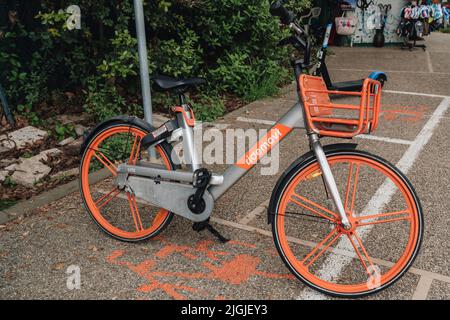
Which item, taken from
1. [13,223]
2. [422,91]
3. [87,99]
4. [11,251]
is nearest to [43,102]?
[87,99]

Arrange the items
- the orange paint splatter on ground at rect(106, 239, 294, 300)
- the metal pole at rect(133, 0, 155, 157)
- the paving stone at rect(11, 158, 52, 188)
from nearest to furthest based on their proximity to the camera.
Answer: the orange paint splatter on ground at rect(106, 239, 294, 300) → the metal pole at rect(133, 0, 155, 157) → the paving stone at rect(11, 158, 52, 188)

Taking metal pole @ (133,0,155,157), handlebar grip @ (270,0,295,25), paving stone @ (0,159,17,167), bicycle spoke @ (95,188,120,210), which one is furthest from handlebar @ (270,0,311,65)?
paving stone @ (0,159,17,167)

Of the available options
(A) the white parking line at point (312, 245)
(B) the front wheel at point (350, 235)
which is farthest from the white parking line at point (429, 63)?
(A) the white parking line at point (312, 245)

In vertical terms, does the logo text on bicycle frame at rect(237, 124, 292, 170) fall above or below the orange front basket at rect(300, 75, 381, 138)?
below

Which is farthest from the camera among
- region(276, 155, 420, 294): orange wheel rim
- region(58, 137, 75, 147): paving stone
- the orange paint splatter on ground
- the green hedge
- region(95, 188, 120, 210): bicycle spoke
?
the green hedge

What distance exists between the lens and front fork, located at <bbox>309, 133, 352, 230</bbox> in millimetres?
2430

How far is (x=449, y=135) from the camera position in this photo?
520 cm

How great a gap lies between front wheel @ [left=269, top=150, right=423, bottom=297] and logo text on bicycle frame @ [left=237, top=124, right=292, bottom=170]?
0.83ft

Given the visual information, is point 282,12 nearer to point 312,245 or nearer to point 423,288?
point 312,245

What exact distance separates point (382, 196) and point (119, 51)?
3295 millimetres

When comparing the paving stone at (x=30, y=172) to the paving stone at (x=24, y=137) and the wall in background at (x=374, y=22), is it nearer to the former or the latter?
the paving stone at (x=24, y=137)

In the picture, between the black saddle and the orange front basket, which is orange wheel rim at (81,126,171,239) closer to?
the black saddle

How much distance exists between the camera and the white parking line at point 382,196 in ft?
9.02

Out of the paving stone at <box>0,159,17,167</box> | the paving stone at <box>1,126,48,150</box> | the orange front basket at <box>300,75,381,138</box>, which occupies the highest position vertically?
the orange front basket at <box>300,75,381,138</box>
